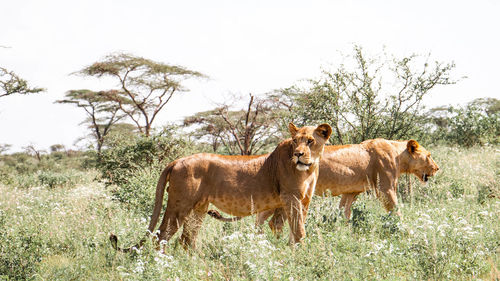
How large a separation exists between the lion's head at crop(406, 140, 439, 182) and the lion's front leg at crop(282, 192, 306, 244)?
2.83m

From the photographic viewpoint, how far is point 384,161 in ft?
22.1

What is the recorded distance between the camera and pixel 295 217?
4957 mm

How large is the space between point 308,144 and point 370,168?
2286 mm

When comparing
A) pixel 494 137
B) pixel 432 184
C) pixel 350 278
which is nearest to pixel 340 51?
pixel 432 184

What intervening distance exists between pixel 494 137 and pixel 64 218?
62.2ft

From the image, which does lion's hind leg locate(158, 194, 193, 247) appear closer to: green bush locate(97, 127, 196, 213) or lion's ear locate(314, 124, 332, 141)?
lion's ear locate(314, 124, 332, 141)

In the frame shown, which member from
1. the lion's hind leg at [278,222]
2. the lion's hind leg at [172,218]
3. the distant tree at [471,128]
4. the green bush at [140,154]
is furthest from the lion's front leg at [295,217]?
the distant tree at [471,128]

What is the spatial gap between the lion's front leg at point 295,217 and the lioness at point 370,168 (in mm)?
1282

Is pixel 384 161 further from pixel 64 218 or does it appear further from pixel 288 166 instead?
pixel 64 218

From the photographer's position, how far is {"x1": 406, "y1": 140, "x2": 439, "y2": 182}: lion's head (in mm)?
6973

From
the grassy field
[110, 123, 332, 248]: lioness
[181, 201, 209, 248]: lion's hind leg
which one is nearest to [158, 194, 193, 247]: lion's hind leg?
[110, 123, 332, 248]: lioness

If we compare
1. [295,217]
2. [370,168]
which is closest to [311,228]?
[295,217]

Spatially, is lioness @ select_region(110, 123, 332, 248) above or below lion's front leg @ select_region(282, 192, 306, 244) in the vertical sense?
above

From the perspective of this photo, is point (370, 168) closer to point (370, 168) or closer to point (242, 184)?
point (370, 168)
